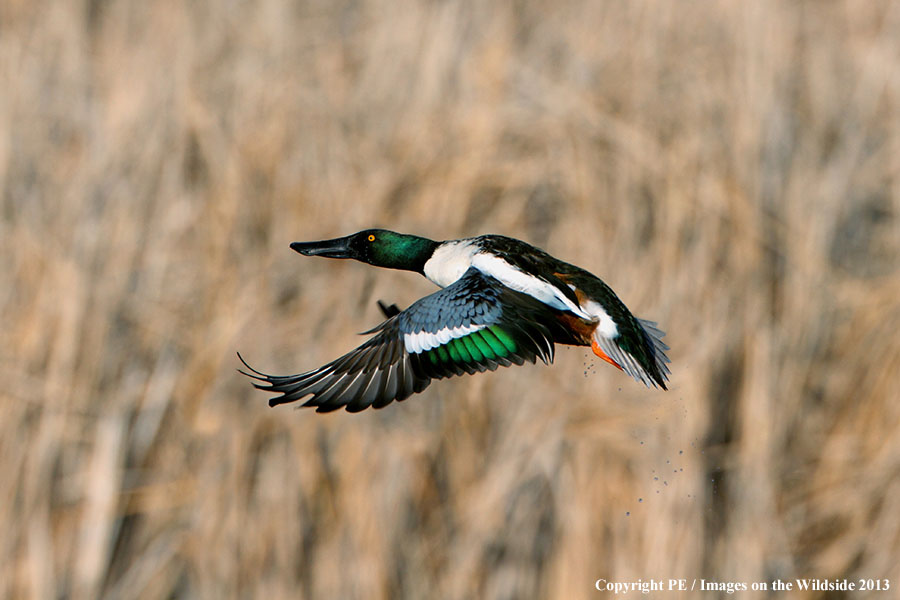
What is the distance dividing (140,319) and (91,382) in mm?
249

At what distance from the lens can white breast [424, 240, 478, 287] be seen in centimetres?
232

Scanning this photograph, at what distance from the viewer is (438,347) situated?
2.09 m

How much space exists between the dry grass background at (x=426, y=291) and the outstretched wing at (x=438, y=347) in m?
1.54

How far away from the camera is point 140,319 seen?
3.76 metres

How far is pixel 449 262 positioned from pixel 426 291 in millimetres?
1349

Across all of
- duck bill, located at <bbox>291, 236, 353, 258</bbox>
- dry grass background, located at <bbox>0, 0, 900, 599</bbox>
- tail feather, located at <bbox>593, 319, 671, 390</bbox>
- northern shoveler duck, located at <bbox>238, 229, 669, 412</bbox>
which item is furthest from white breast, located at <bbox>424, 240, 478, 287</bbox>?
dry grass background, located at <bbox>0, 0, 900, 599</bbox>

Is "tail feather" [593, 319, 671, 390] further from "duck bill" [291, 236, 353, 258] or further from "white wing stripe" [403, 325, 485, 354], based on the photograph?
"duck bill" [291, 236, 353, 258]

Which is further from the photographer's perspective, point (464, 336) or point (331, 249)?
point (331, 249)

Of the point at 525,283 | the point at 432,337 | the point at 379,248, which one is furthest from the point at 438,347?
the point at 379,248

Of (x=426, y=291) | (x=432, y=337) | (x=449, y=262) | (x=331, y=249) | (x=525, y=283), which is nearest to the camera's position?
(x=432, y=337)

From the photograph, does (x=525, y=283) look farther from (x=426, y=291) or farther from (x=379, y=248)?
(x=426, y=291)

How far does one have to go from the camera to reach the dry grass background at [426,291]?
12.0ft

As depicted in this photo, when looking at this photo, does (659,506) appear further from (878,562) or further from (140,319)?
(140,319)

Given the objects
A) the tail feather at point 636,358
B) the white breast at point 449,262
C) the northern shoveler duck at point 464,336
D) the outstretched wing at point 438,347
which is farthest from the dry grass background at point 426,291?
the outstretched wing at point 438,347
